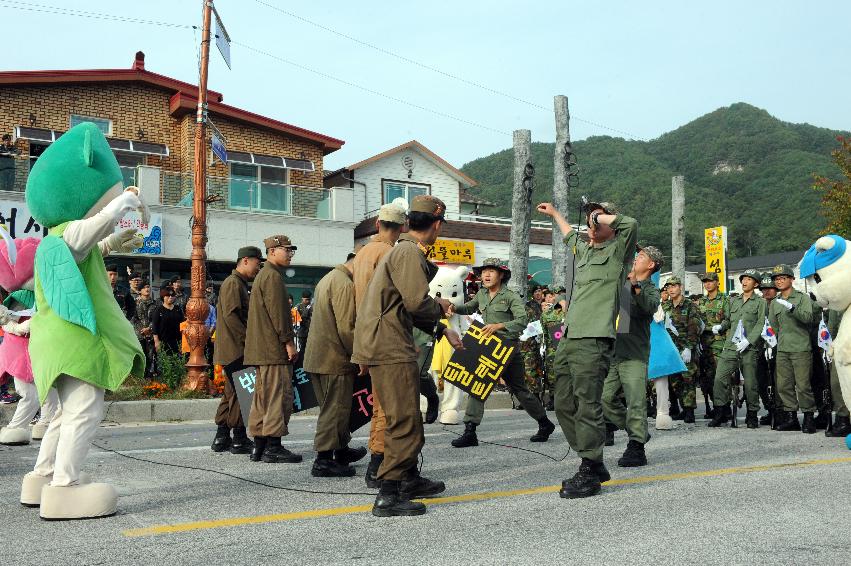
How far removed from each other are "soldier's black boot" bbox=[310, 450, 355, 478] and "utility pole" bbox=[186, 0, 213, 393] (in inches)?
245

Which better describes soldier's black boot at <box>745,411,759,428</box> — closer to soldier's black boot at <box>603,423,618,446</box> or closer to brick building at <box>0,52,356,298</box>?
soldier's black boot at <box>603,423,618,446</box>

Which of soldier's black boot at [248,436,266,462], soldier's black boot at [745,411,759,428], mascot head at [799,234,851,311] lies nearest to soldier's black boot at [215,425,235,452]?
soldier's black boot at [248,436,266,462]

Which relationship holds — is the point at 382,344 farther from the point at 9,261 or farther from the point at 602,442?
the point at 9,261

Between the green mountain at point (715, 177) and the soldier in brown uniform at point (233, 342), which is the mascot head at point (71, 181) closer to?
the soldier in brown uniform at point (233, 342)

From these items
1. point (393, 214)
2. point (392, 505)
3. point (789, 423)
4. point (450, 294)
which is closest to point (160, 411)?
point (450, 294)

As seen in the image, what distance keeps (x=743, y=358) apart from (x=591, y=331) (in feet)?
17.9

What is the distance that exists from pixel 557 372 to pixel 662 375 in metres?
3.85


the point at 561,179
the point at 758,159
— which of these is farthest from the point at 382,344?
the point at 758,159

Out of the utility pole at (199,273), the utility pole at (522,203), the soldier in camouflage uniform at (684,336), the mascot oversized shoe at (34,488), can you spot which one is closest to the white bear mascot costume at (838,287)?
the soldier in camouflage uniform at (684,336)

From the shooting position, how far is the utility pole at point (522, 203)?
655 inches

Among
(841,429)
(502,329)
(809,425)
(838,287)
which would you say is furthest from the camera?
(809,425)

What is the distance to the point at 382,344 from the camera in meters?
5.12

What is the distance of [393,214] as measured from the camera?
626 centimetres

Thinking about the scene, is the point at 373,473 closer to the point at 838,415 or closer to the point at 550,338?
the point at 838,415
